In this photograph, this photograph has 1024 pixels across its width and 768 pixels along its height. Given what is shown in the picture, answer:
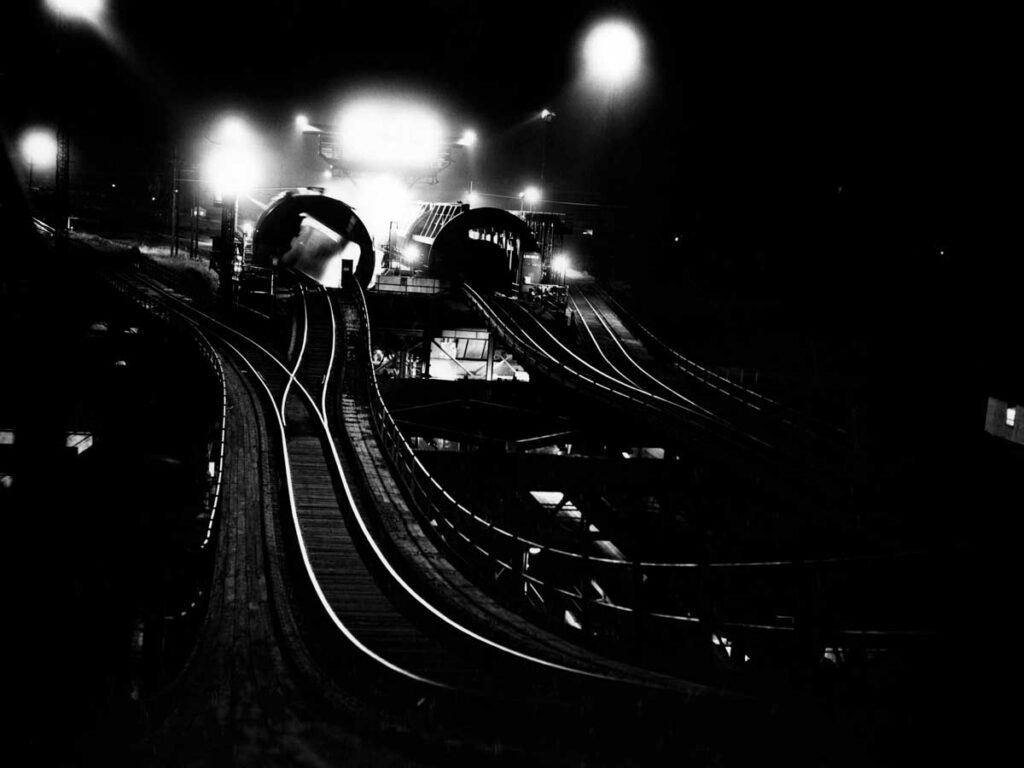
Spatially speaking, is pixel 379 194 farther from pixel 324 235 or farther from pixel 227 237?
pixel 227 237

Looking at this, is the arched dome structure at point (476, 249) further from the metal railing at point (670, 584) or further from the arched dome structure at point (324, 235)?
the metal railing at point (670, 584)

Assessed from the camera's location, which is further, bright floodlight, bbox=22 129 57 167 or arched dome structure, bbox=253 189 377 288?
bright floodlight, bbox=22 129 57 167

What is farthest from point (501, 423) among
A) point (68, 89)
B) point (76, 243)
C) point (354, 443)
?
point (76, 243)

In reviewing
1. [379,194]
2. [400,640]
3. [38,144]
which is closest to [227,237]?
[400,640]

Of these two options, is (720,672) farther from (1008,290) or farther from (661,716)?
(1008,290)

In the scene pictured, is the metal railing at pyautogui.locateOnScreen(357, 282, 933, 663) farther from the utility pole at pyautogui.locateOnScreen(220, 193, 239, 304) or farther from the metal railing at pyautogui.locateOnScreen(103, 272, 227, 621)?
the utility pole at pyautogui.locateOnScreen(220, 193, 239, 304)

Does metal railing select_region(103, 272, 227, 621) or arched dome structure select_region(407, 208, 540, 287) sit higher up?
arched dome structure select_region(407, 208, 540, 287)

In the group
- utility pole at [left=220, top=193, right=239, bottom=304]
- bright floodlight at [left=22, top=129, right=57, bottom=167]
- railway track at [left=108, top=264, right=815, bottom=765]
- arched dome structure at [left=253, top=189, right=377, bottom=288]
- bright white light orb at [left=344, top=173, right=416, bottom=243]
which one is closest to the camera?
railway track at [left=108, top=264, right=815, bottom=765]

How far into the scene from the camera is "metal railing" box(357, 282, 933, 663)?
411 inches

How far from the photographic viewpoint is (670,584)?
19.4m

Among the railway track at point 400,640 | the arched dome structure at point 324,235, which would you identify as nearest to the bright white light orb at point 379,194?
the arched dome structure at point 324,235

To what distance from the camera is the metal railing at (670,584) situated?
34.3 ft

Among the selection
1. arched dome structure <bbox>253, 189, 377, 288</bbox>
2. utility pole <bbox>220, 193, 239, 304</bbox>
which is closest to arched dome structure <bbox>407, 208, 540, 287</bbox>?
arched dome structure <bbox>253, 189, 377, 288</bbox>

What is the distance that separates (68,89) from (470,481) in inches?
584
